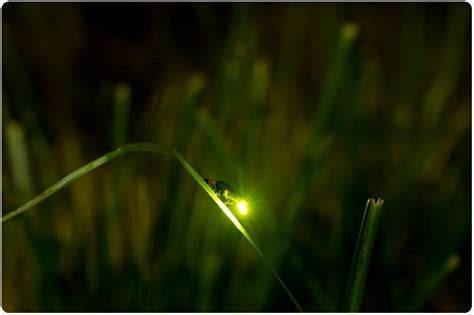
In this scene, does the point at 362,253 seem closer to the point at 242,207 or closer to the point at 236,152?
the point at 242,207

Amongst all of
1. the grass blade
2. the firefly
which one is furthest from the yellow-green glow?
the grass blade

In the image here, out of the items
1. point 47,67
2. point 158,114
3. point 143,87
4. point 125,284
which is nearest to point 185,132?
point 125,284

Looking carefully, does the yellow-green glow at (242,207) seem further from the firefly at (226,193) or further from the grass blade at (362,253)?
the grass blade at (362,253)

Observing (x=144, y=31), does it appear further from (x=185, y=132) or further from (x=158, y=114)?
(x=185, y=132)

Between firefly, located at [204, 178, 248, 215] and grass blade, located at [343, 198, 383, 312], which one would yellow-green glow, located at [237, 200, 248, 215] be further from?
grass blade, located at [343, 198, 383, 312]

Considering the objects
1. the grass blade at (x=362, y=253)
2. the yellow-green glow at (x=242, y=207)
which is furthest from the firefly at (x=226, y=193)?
the grass blade at (x=362, y=253)

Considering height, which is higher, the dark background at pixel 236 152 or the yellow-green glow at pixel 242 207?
the dark background at pixel 236 152
